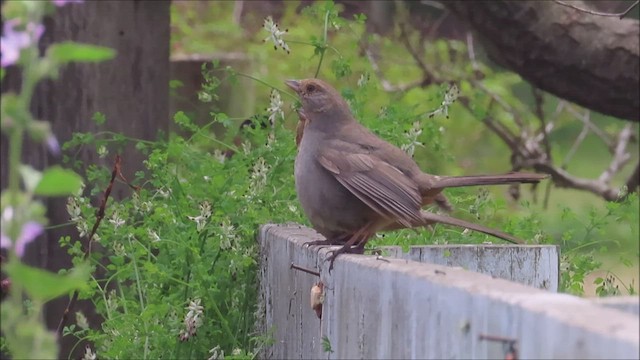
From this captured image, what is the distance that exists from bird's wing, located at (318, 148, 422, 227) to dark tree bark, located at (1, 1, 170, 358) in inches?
81.8

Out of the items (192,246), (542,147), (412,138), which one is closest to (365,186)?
(192,246)

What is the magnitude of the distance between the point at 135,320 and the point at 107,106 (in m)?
2.09

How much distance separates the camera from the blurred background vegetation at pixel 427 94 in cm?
534

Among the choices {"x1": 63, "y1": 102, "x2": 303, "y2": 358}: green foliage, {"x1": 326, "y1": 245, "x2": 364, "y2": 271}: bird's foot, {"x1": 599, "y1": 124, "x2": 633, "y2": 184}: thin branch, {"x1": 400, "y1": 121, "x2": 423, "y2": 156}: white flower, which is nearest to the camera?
{"x1": 326, "y1": 245, "x2": 364, "y2": 271}: bird's foot

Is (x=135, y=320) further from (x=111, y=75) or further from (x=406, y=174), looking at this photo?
(x=111, y=75)

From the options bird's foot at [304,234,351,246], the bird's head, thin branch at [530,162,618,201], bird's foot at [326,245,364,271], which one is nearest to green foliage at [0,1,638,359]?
the bird's head

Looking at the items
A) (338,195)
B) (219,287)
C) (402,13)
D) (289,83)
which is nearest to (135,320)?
(219,287)

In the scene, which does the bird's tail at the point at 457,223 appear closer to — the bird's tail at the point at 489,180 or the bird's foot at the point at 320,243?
the bird's tail at the point at 489,180

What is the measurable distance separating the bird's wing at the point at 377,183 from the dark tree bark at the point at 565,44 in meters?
1.98

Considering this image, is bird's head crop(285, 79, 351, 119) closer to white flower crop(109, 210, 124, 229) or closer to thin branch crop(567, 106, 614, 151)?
white flower crop(109, 210, 124, 229)

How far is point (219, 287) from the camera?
4.77 metres

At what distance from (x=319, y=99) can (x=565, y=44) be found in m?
1.91

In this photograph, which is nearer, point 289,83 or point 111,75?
point 289,83

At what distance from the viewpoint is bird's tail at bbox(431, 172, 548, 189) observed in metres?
4.30
